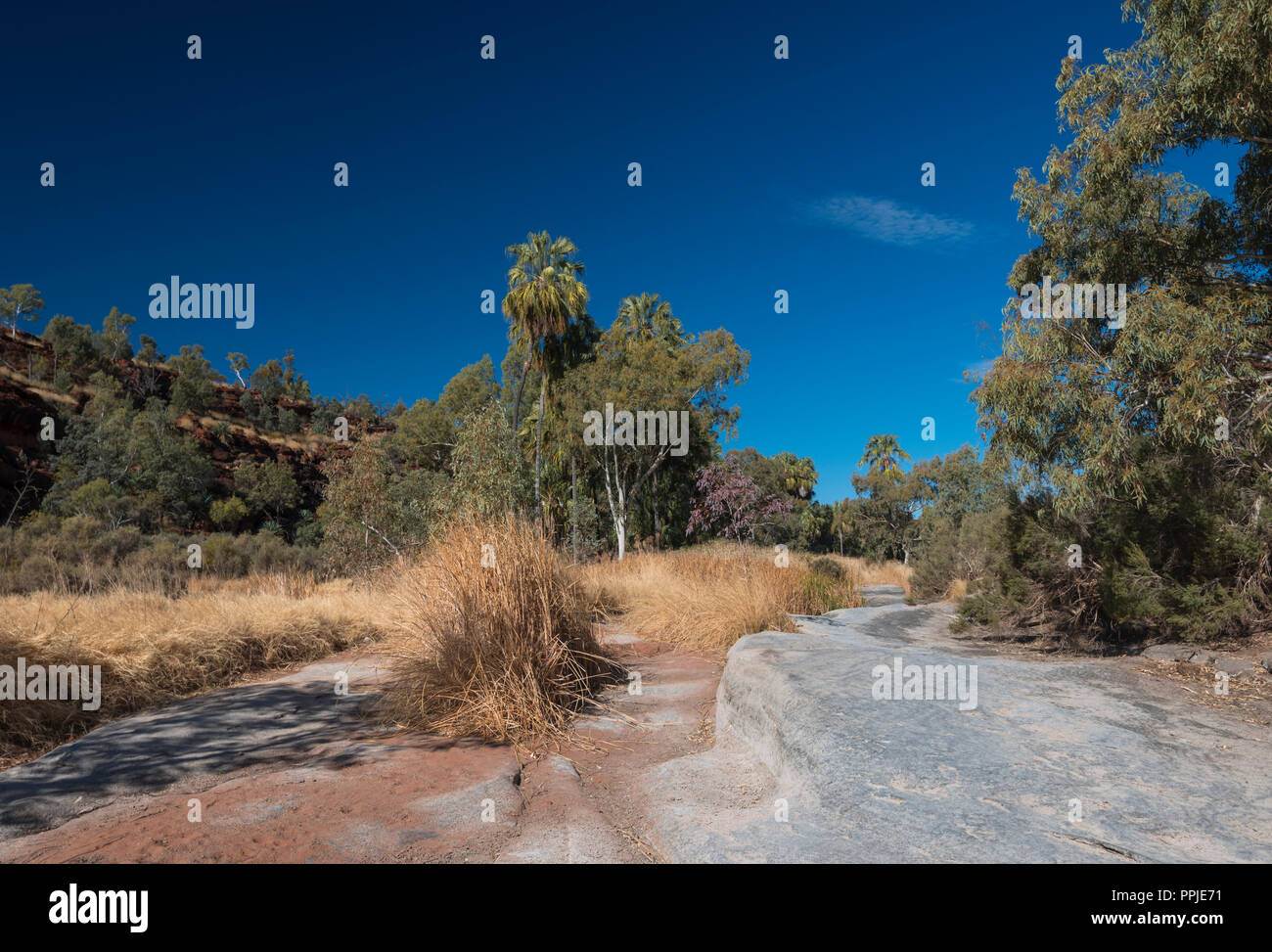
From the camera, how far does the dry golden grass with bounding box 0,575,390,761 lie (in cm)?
544

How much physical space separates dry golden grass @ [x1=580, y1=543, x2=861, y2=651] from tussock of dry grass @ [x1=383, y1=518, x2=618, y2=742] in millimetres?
2095

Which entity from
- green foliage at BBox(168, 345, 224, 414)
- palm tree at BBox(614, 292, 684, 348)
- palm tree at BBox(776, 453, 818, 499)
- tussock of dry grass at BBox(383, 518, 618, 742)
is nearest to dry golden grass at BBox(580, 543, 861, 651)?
tussock of dry grass at BBox(383, 518, 618, 742)

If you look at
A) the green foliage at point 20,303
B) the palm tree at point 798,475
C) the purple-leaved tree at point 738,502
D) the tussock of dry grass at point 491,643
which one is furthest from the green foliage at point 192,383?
the tussock of dry grass at point 491,643

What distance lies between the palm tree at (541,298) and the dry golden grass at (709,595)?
1052 cm

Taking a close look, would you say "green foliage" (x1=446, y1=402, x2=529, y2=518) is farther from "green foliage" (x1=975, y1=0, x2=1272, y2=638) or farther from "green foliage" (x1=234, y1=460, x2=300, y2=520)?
"green foliage" (x1=234, y1=460, x2=300, y2=520)

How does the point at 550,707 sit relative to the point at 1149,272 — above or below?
below

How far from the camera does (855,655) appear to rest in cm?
568

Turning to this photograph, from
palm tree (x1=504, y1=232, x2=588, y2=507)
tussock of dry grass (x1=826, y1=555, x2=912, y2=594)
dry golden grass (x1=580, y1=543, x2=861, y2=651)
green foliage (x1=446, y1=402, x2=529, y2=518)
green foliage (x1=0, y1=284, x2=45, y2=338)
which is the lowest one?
tussock of dry grass (x1=826, y1=555, x2=912, y2=594)

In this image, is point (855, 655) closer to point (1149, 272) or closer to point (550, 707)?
point (550, 707)

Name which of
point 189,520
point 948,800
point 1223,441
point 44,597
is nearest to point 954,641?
point 1223,441

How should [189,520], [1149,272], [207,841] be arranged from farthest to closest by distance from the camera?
[189,520], [1149,272], [207,841]

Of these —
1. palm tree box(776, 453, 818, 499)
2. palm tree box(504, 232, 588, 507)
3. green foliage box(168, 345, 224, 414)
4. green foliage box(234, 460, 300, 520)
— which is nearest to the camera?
palm tree box(504, 232, 588, 507)

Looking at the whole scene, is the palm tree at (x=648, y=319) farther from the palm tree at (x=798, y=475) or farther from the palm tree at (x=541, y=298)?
the palm tree at (x=798, y=475)

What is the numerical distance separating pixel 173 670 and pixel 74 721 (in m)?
1.14
